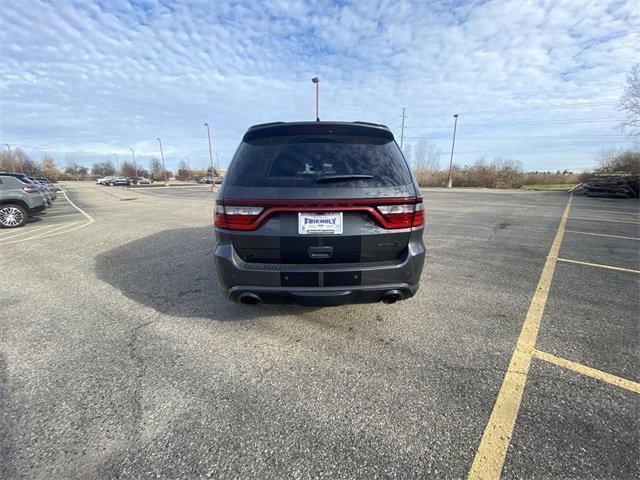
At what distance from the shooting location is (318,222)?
236 centimetres

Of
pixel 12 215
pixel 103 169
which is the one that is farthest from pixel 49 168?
pixel 12 215

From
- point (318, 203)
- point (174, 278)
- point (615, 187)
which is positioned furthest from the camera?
point (615, 187)

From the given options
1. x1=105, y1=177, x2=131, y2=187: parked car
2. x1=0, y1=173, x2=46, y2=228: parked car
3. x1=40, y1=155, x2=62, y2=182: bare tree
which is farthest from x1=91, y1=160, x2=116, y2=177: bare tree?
x1=0, y1=173, x2=46, y2=228: parked car

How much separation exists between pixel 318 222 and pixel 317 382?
1.21 meters

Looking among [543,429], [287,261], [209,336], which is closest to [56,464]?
[209,336]

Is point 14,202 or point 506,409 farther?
point 14,202

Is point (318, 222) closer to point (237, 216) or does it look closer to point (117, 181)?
point (237, 216)

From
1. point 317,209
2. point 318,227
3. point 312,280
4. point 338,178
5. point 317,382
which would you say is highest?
point 338,178

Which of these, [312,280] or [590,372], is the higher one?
[312,280]

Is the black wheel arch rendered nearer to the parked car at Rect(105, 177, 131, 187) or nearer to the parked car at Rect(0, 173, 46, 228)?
the parked car at Rect(0, 173, 46, 228)

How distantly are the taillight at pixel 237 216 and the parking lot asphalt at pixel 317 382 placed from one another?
110cm

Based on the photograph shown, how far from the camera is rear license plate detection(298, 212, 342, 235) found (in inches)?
92.7

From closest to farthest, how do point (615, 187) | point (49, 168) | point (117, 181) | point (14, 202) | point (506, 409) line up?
point (506, 409) < point (14, 202) < point (615, 187) < point (117, 181) < point (49, 168)

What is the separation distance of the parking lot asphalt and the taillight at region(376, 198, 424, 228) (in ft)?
3.58
